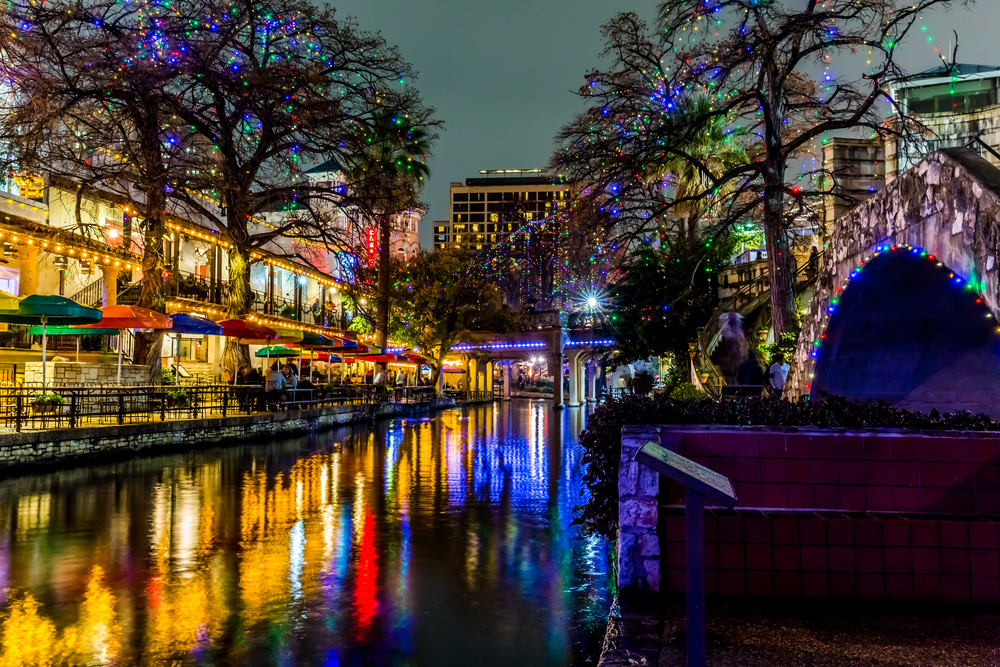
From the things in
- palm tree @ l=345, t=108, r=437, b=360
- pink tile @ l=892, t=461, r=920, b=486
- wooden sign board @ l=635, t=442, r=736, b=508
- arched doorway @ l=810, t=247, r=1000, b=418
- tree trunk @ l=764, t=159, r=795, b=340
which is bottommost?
pink tile @ l=892, t=461, r=920, b=486

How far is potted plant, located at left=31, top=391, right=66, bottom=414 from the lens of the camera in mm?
16005

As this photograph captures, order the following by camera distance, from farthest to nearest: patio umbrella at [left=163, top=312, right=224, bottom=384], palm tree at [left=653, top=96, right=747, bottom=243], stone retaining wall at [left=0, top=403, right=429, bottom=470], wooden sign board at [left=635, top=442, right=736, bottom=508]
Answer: palm tree at [left=653, top=96, right=747, bottom=243], patio umbrella at [left=163, top=312, right=224, bottom=384], stone retaining wall at [left=0, top=403, right=429, bottom=470], wooden sign board at [left=635, top=442, right=736, bottom=508]

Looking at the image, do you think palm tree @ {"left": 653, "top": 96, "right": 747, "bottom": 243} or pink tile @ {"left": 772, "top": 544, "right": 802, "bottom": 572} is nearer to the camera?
pink tile @ {"left": 772, "top": 544, "right": 802, "bottom": 572}

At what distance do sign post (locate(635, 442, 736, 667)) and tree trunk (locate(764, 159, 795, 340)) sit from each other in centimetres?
1745

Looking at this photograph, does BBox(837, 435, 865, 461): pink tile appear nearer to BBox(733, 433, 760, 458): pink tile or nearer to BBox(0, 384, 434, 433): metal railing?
BBox(733, 433, 760, 458): pink tile

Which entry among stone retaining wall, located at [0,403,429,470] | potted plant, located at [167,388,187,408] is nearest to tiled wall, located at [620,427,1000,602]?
stone retaining wall, located at [0,403,429,470]

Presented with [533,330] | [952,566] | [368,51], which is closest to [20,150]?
[368,51]

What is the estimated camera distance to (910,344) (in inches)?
414

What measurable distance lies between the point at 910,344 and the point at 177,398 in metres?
17.7

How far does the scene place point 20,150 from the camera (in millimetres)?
21094

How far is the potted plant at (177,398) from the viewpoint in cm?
2106

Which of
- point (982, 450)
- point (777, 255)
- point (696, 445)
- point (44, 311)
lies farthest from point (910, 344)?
point (44, 311)

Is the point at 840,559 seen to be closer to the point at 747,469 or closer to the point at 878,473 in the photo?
the point at 878,473

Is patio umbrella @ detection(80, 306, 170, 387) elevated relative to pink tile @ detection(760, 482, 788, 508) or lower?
elevated
